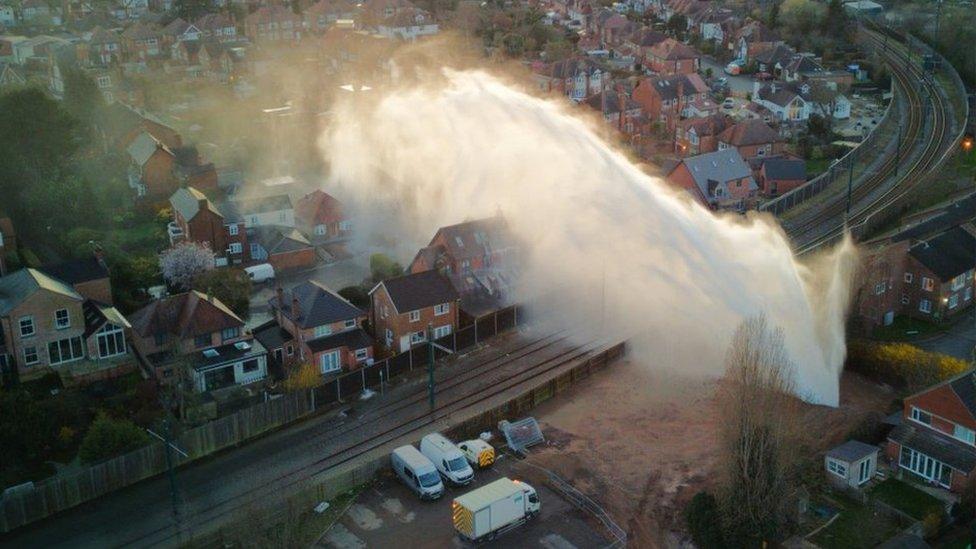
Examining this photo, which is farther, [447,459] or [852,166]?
[852,166]

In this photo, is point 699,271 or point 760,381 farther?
point 699,271

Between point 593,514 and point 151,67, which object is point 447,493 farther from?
point 151,67

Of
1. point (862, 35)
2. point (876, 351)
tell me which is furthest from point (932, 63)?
point (876, 351)

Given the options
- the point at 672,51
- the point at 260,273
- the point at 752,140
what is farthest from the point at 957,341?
the point at 672,51

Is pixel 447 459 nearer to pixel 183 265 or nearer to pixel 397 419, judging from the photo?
pixel 397 419

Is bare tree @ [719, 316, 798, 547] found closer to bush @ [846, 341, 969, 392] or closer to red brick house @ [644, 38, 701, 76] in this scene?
bush @ [846, 341, 969, 392]

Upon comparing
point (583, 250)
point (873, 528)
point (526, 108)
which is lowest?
point (873, 528)
